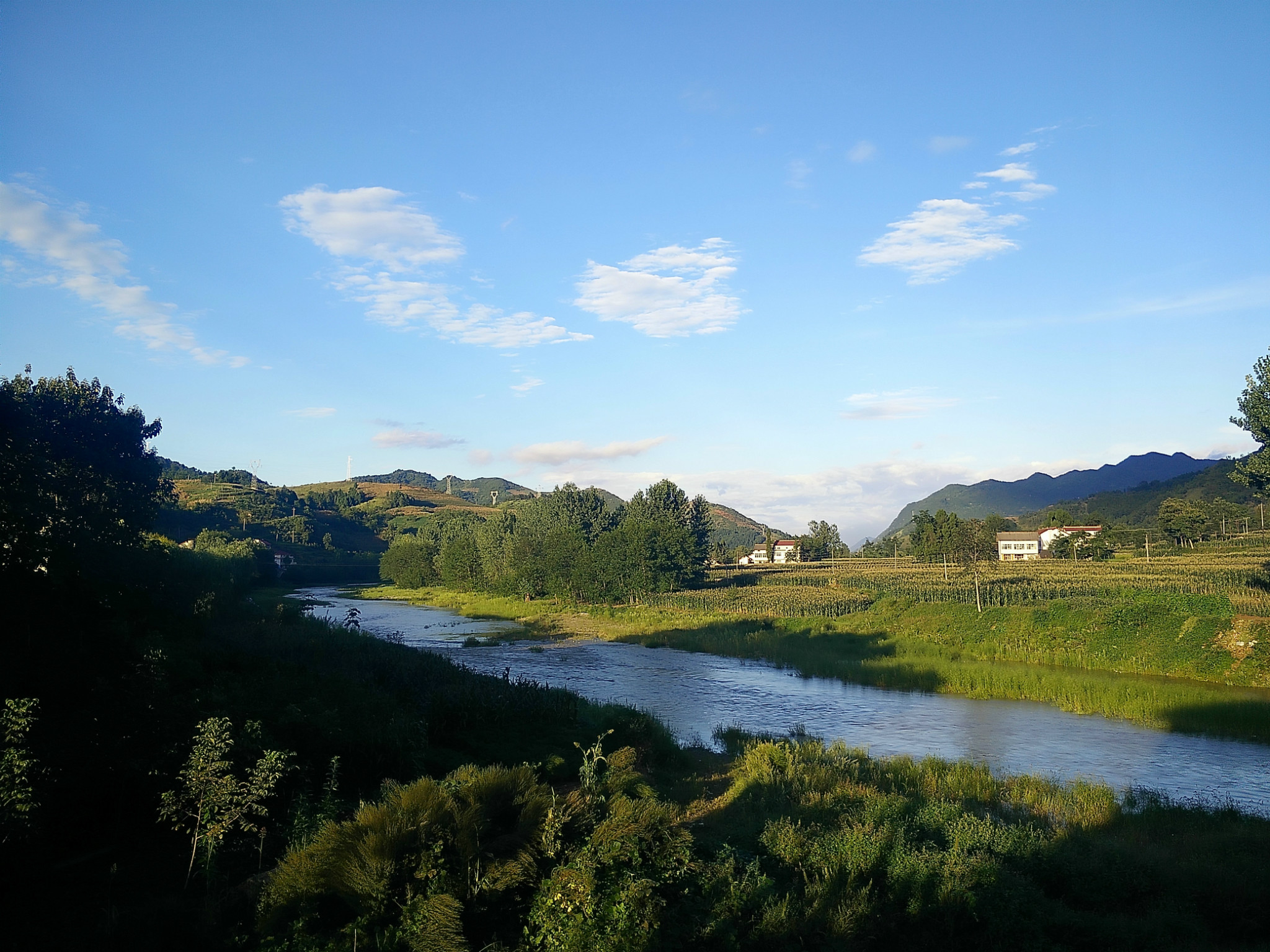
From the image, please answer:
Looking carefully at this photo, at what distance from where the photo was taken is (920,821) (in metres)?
11.2

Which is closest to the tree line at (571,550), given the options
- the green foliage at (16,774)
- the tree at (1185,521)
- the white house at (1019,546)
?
the white house at (1019,546)

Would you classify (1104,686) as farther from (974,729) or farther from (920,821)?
(920,821)

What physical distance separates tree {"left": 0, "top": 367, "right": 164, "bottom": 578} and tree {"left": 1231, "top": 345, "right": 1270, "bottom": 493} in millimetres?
43466

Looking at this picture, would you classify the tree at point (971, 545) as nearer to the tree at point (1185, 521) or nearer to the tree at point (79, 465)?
the tree at point (1185, 521)

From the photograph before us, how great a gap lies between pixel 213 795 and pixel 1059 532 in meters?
117

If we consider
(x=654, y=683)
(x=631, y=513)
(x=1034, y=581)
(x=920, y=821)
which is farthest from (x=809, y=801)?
(x=631, y=513)

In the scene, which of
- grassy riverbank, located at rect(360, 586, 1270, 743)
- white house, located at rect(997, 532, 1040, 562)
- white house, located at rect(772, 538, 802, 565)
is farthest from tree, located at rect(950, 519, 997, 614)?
white house, located at rect(772, 538, 802, 565)

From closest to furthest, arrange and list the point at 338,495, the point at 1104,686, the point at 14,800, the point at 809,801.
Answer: the point at 14,800 < the point at 809,801 < the point at 1104,686 < the point at 338,495

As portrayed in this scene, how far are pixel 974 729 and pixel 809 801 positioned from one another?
39.7ft

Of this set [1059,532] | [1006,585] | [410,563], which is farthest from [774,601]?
[1059,532]

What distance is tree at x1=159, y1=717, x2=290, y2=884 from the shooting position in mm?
8211

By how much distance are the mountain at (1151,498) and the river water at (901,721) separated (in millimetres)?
119851

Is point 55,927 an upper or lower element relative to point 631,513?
lower

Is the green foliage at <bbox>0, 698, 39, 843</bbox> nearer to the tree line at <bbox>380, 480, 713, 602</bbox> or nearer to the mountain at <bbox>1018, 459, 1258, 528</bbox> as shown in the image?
the tree line at <bbox>380, 480, 713, 602</bbox>
